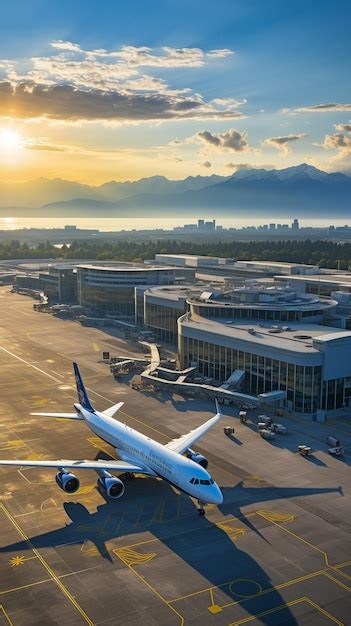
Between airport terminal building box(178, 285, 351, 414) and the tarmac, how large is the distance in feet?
21.5

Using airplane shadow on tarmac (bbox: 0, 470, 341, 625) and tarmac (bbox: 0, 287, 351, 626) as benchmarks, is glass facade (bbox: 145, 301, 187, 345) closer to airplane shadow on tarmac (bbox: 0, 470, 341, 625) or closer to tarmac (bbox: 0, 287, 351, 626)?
tarmac (bbox: 0, 287, 351, 626)

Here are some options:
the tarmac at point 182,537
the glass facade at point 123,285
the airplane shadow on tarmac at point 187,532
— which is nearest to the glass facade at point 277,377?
the tarmac at point 182,537

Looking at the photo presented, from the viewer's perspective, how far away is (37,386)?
110m

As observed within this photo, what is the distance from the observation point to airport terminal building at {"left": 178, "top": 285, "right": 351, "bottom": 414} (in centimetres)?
9338

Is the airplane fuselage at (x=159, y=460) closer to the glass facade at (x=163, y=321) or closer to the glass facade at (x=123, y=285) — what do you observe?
the glass facade at (x=163, y=321)

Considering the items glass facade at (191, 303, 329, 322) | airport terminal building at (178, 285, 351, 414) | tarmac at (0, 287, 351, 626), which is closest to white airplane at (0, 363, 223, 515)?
tarmac at (0, 287, 351, 626)

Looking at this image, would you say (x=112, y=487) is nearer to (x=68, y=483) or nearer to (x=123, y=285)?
(x=68, y=483)

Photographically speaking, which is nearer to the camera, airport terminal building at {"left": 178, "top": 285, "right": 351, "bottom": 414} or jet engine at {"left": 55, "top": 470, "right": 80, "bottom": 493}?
jet engine at {"left": 55, "top": 470, "right": 80, "bottom": 493}

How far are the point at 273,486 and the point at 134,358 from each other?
65862mm

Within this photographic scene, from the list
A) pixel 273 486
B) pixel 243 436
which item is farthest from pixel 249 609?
pixel 243 436

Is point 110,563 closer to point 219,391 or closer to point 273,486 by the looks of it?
point 273,486

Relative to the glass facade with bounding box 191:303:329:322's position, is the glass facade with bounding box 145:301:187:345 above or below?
below

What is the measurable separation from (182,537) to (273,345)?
48.1 m

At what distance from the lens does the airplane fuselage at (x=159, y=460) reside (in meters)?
55.9
